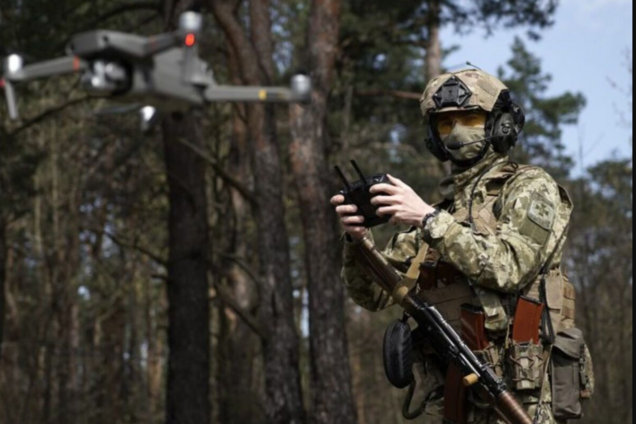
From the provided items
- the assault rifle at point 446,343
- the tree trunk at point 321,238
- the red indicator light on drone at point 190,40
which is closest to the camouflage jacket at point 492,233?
the assault rifle at point 446,343

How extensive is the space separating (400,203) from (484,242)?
34 centimetres

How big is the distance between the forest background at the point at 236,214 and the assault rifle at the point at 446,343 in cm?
904

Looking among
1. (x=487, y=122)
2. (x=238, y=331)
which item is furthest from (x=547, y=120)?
(x=487, y=122)

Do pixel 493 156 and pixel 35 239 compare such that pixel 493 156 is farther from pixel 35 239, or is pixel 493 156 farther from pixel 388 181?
pixel 35 239

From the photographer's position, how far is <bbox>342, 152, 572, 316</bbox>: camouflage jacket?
4.30 meters

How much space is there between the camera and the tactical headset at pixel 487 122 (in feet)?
15.3

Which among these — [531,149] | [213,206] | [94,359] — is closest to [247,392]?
[213,206]

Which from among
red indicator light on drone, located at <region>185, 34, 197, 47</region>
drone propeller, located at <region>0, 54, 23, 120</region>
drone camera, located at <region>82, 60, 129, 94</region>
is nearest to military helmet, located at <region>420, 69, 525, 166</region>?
red indicator light on drone, located at <region>185, 34, 197, 47</region>

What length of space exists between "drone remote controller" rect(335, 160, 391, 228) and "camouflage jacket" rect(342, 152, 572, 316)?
210 millimetres

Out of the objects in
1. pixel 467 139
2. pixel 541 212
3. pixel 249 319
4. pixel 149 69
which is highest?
pixel 249 319

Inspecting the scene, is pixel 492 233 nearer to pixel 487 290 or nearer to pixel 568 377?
pixel 487 290

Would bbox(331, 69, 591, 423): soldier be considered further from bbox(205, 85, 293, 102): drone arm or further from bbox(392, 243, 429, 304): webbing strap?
bbox(205, 85, 293, 102): drone arm

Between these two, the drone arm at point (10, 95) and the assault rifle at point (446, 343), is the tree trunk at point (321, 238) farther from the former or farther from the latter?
the drone arm at point (10, 95)

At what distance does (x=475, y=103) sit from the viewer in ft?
15.3
